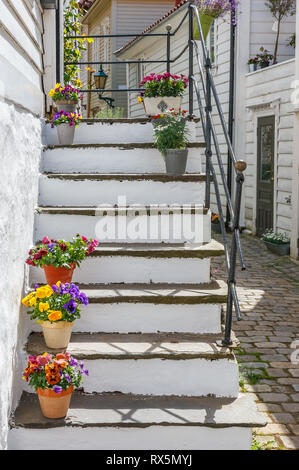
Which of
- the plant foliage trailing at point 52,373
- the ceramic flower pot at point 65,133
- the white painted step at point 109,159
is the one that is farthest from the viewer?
the ceramic flower pot at point 65,133

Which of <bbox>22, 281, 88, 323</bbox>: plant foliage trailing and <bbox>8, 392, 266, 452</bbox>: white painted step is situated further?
<bbox>22, 281, 88, 323</bbox>: plant foliage trailing

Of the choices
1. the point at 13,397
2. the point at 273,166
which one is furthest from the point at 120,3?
the point at 13,397

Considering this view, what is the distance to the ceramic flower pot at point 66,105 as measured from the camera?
5180mm

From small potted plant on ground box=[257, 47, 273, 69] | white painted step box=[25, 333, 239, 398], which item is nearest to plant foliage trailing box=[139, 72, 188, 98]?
white painted step box=[25, 333, 239, 398]

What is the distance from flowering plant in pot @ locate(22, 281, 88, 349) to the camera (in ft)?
10.1

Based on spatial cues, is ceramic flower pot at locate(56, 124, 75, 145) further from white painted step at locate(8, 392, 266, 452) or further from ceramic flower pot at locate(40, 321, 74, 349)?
white painted step at locate(8, 392, 266, 452)

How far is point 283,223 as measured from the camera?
9.78 meters

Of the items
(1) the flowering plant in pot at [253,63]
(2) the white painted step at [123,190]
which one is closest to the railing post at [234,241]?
(2) the white painted step at [123,190]

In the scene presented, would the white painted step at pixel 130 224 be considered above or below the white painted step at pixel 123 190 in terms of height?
below

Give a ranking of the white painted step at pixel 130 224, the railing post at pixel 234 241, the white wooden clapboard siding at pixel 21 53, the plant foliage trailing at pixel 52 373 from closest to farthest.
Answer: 1. the plant foliage trailing at pixel 52 373
2. the white wooden clapboard siding at pixel 21 53
3. the railing post at pixel 234 241
4. the white painted step at pixel 130 224

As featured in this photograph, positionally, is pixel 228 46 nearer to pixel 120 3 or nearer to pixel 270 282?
pixel 270 282

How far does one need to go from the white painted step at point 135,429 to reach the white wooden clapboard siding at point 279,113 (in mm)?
6989

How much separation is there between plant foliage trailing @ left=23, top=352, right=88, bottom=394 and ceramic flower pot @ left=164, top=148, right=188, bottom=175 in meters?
2.10

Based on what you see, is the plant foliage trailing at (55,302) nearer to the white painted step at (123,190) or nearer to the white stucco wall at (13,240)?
the white stucco wall at (13,240)
